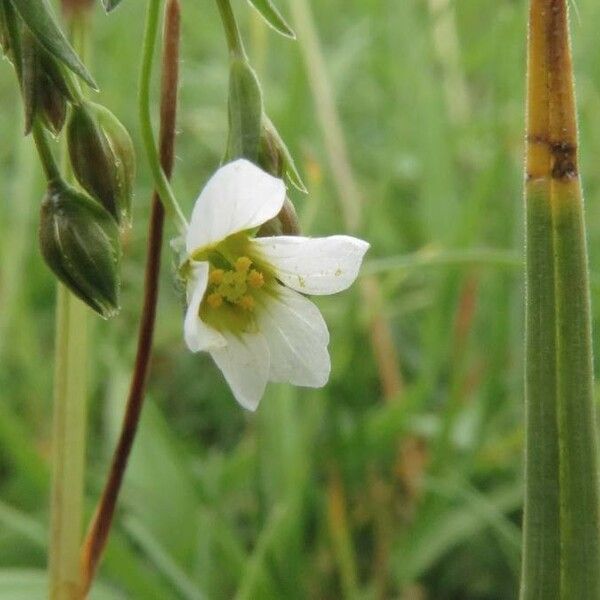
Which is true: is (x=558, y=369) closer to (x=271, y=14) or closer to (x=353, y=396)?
(x=271, y=14)

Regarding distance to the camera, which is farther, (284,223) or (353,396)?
(353,396)

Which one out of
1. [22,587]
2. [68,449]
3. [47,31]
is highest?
[47,31]

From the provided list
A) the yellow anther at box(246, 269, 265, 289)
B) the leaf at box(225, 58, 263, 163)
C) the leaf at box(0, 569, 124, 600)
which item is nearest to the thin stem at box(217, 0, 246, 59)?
the leaf at box(225, 58, 263, 163)

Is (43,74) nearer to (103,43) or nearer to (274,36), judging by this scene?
(274,36)

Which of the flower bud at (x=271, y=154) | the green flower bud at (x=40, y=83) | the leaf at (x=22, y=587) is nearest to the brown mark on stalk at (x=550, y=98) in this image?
the flower bud at (x=271, y=154)

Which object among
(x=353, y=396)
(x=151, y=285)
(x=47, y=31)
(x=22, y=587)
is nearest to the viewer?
(x=47, y=31)

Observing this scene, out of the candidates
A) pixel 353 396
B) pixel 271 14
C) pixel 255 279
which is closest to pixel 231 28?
pixel 271 14

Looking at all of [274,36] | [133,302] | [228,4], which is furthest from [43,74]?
[274,36]

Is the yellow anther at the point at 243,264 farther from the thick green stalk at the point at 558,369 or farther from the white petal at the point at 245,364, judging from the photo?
the thick green stalk at the point at 558,369
